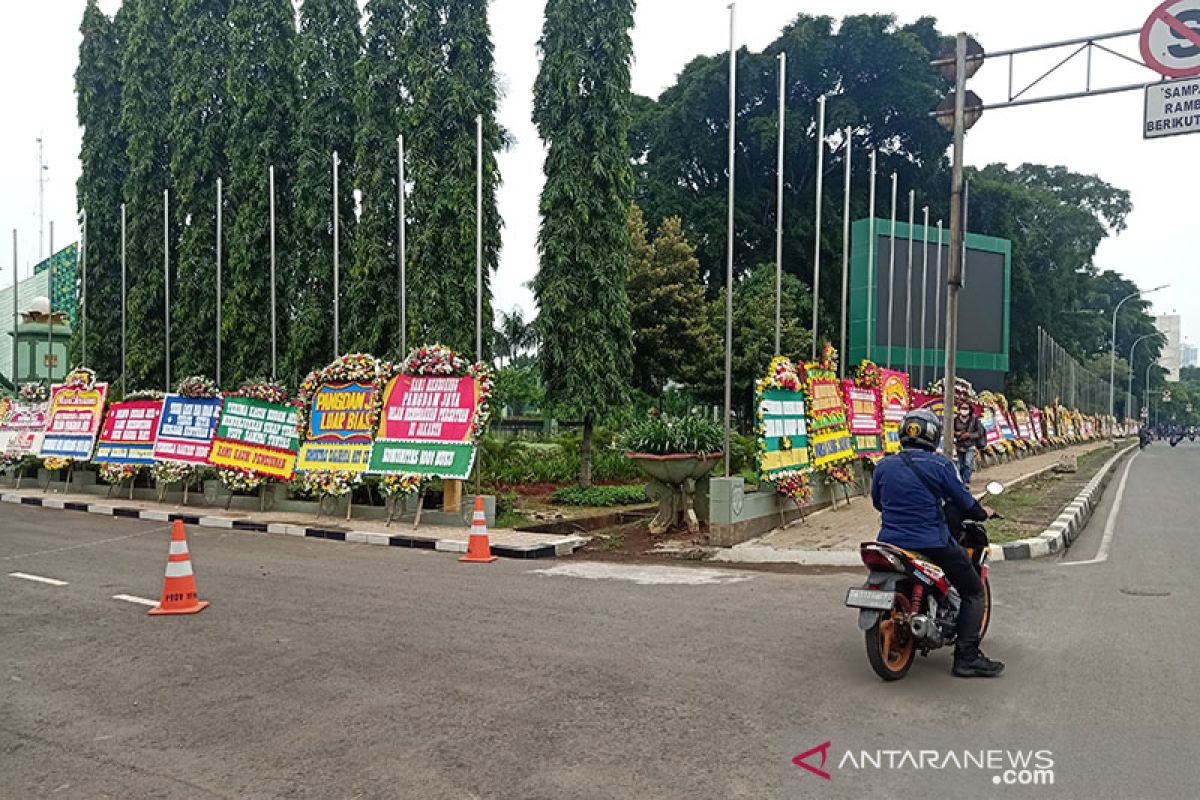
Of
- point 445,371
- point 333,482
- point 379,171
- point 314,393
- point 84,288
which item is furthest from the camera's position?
point 84,288

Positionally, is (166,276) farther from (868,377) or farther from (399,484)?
(868,377)

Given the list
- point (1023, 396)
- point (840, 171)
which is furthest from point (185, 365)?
point (1023, 396)

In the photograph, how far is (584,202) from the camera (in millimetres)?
18672

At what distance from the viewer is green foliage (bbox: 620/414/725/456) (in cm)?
1256

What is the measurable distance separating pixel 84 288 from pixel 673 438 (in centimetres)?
1817

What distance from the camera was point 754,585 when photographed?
346 inches

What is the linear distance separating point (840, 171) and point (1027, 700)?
44.4 meters

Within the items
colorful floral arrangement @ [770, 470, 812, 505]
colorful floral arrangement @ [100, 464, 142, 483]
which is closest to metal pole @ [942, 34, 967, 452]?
colorful floral arrangement @ [770, 470, 812, 505]

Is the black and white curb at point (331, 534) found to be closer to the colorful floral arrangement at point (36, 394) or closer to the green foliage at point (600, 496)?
the green foliage at point (600, 496)

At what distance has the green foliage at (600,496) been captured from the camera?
1683cm

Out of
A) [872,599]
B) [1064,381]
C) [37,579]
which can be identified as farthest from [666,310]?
[1064,381]

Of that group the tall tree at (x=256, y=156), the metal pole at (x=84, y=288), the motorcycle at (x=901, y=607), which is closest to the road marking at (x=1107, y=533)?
the motorcycle at (x=901, y=607)

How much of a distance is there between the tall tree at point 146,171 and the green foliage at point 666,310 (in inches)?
509

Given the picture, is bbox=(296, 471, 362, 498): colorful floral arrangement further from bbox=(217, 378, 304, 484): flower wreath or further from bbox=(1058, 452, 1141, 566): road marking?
bbox=(1058, 452, 1141, 566): road marking
